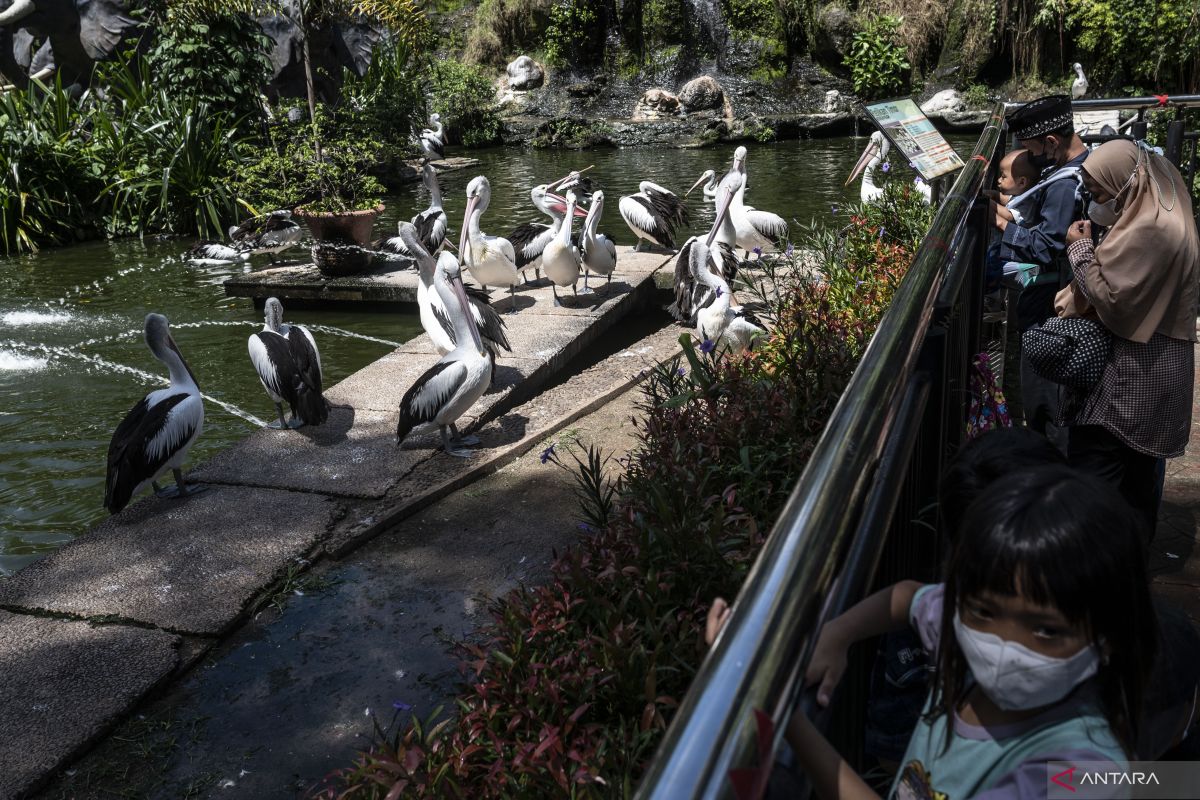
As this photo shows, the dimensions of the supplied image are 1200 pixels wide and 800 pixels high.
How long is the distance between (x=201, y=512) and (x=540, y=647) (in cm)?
305

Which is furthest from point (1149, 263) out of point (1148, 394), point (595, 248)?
point (595, 248)

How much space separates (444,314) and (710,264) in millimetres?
1956

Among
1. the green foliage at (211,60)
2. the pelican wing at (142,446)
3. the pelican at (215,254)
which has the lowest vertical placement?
the pelican at (215,254)

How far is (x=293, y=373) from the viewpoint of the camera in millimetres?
6207

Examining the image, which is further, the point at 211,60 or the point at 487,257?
the point at 211,60

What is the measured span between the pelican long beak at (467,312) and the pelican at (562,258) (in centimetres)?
195

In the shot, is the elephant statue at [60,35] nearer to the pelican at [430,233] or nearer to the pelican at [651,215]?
the pelican at [430,233]

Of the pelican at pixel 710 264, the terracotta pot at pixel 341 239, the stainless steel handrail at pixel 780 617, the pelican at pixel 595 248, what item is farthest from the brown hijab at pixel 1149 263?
the terracotta pot at pixel 341 239

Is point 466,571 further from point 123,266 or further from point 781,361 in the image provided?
point 123,266

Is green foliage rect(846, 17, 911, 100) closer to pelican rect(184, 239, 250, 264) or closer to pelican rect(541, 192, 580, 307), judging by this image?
pelican rect(184, 239, 250, 264)

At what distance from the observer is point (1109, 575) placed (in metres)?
1.30

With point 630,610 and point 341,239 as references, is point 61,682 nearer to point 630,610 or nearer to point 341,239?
point 630,610

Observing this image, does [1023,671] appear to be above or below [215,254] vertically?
above

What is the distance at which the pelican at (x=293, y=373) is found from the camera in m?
6.16
